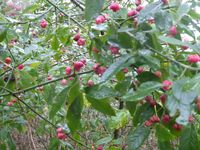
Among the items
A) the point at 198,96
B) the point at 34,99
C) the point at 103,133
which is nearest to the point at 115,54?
the point at 198,96

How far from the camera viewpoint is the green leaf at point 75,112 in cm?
126

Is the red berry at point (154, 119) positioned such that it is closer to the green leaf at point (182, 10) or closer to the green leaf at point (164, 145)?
the green leaf at point (164, 145)

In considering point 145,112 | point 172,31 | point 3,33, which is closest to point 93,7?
point 172,31

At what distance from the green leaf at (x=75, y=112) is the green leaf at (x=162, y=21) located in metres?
0.35

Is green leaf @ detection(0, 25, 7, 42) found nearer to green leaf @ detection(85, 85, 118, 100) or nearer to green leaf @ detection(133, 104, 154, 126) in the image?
green leaf @ detection(85, 85, 118, 100)

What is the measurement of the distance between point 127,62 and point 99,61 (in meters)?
0.20

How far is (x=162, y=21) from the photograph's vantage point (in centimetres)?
113

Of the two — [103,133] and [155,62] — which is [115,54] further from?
[103,133]

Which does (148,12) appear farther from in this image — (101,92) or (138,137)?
(138,137)

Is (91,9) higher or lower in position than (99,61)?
higher

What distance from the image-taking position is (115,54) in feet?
4.19

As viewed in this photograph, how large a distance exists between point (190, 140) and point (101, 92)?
1.02 ft

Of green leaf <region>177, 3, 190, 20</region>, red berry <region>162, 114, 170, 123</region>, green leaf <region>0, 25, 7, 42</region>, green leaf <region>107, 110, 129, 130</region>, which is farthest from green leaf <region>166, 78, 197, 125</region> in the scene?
green leaf <region>0, 25, 7, 42</region>

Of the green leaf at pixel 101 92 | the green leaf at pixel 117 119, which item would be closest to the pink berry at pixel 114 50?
the green leaf at pixel 101 92
